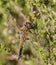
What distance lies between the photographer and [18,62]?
3293 millimetres

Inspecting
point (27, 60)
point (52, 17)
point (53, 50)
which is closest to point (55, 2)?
point (52, 17)

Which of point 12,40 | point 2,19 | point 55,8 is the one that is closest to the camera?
point 55,8

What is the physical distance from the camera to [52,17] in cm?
190

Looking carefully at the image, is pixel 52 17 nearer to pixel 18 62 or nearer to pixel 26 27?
pixel 26 27

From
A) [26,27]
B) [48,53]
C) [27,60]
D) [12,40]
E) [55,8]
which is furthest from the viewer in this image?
[12,40]

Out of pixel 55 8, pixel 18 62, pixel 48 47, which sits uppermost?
pixel 55 8

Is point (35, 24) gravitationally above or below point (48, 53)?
above

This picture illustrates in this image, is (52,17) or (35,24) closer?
(35,24)

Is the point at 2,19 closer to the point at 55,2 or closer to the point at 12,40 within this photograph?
the point at 12,40

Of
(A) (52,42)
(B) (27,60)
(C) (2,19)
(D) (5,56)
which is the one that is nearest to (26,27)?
(A) (52,42)

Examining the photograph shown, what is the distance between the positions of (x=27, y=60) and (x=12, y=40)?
0.36 m

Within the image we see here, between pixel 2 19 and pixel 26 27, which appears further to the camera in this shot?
pixel 2 19

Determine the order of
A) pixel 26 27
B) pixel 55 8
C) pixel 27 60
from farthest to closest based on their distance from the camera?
pixel 27 60 → pixel 55 8 → pixel 26 27

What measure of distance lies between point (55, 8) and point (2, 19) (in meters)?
1.56
